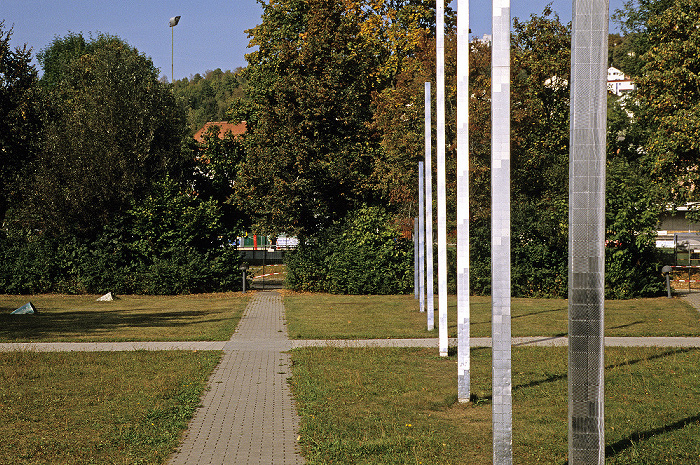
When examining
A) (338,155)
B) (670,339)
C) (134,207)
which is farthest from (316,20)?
(670,339)

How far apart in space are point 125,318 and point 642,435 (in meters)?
15.8

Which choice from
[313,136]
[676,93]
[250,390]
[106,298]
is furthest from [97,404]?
[676,93]

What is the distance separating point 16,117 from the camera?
27.6 metres

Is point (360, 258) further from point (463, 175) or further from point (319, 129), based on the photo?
point (463, 175)

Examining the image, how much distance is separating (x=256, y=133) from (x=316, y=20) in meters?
5.39

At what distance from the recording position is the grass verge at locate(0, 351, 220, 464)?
7203 mm

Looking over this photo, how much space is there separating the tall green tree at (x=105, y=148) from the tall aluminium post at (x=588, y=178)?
975 inches

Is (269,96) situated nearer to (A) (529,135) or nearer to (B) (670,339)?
(A) (529,135)

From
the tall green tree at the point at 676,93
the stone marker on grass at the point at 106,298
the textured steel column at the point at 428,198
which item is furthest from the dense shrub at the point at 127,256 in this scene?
the tall green tree at the point at 676,93

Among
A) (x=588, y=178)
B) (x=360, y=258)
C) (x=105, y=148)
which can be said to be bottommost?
(x=360, y=258)

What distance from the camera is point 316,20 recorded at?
30094 millimetres

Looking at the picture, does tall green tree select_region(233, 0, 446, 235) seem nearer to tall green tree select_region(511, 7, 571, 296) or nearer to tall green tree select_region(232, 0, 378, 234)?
tall green tree select_region(232, 0, 378, 234)

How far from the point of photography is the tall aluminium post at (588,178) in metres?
5.06

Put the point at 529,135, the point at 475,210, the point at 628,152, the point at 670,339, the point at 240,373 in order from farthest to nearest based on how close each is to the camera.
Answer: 1. the point at 628,152
2. the point at 529,135
3. the point at 475,210
4. the point at 670,339
5. the point at 240,373
